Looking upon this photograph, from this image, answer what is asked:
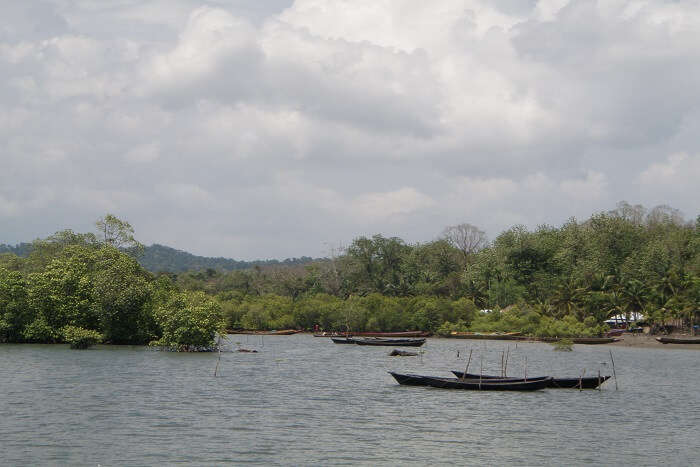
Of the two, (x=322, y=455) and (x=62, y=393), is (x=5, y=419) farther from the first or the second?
(x=322, y=455)

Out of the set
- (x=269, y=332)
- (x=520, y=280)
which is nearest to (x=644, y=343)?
(x=520, y=280)

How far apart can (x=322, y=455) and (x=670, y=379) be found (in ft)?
130

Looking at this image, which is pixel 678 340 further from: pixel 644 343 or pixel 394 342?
pixel 394 342

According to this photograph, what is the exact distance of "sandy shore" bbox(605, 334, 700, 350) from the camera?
91.2 m

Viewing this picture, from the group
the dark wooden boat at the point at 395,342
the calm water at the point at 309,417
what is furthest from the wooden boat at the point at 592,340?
the calm water at the point at 309,417

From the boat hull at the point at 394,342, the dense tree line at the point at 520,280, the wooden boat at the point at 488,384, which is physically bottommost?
the wooden boat at the point at 488,384

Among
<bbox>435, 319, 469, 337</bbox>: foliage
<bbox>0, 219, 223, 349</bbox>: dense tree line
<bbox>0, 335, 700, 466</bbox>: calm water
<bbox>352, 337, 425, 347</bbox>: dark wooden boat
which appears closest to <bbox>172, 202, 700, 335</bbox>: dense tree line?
<bbox>435, 319, 469, 337</bbox>: foliage

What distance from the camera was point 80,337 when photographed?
2717 inches

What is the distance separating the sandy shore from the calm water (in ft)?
103

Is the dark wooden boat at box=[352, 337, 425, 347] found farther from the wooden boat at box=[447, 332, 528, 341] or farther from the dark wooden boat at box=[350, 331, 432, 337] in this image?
the dark wooden boat at box=[350, 331, 432, 337]

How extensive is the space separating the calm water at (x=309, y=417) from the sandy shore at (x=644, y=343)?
31.4 m

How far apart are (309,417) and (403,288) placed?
A: 360 feet

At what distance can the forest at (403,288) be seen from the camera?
73250 mm

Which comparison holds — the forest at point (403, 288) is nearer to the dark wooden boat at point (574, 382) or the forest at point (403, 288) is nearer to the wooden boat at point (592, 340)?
the wooden boat at point (592, 340)
